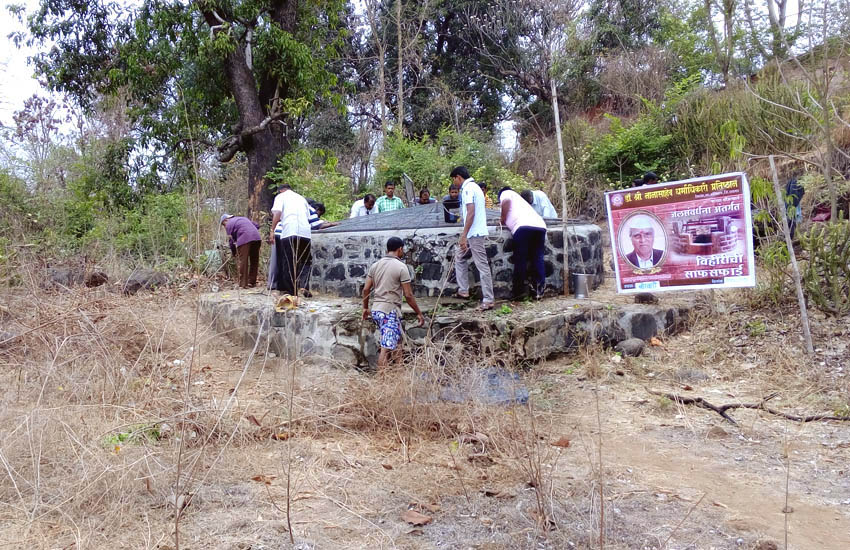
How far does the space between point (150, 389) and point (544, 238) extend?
4473 mm

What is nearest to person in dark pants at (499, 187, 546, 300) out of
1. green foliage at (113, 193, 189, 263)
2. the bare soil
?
the bare soil

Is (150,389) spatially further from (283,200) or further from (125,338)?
(283,200)

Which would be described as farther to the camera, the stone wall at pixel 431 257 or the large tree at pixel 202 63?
the large tree at pixel 202 63

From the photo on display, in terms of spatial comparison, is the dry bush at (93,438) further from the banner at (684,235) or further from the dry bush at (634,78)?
the dry bush at (634,78)

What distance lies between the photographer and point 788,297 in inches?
294

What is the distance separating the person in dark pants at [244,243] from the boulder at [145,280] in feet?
7.00

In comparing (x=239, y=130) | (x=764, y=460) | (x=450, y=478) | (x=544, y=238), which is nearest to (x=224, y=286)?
(x=239, y=130)

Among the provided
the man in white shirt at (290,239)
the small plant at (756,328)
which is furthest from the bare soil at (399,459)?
the man in white shirt at (290,239)

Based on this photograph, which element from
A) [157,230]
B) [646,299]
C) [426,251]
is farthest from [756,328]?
[157,230]

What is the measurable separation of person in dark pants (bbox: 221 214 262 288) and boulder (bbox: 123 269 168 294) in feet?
7.00

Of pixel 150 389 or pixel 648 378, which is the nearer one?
pixel 150 389

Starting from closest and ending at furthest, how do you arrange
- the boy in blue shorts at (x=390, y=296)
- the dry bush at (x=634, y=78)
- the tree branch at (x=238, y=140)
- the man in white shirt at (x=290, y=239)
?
the boy in blue shorts at (x=390, y=296)
the man in white shirt at (x=290, y=239)
the tree branch at (x=238, y=140)
the dry bush at (x=634, y=78)

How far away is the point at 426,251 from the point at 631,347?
8.19ft

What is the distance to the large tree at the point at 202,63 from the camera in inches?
516
